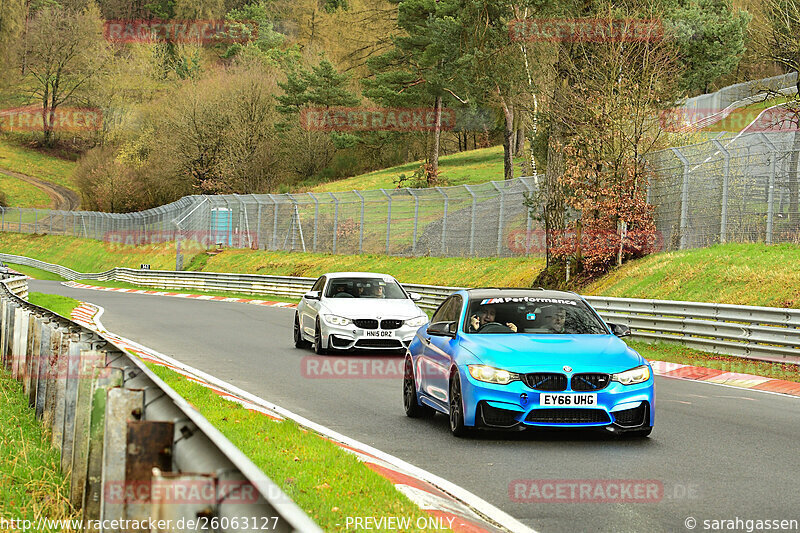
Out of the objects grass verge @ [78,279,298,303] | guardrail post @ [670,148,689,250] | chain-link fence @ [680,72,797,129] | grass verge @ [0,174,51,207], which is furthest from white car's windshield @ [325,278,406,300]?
grass verge @ [0,174,51,207]

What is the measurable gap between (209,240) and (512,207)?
28124mm

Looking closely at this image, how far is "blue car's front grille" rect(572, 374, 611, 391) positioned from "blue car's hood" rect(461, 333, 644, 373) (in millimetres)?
58

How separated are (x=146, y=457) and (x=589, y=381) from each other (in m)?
6.40

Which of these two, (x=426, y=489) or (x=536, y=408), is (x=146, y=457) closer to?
(x=426, y=489)

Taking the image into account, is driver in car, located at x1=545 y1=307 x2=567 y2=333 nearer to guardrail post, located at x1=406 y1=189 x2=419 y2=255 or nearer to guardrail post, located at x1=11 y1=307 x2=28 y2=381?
guardrail post, located at x1=11 y1=307 x2=28 y2=381

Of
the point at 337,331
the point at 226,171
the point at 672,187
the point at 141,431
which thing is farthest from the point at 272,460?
the point at 226,171

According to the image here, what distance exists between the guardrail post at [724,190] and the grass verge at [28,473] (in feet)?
63.6

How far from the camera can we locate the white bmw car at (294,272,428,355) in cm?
1822

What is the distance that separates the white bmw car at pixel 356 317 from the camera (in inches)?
717

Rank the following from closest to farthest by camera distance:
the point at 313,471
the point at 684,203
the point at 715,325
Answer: the point at 313,471, the point at 715,325, the point at 684,203

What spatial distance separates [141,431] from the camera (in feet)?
12.7

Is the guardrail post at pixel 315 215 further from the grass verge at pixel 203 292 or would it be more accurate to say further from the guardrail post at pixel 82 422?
the guardrail post at pixel 82 422

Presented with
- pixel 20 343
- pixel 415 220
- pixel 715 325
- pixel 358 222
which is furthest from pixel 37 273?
pixel 20 343

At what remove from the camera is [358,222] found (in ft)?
156
